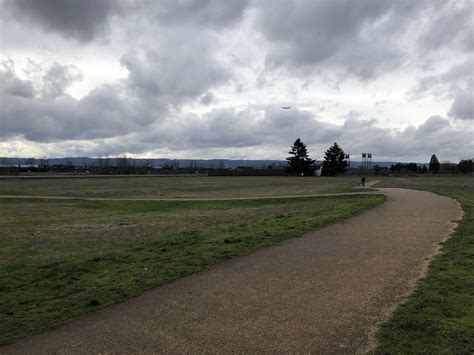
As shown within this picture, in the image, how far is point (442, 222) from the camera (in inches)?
519

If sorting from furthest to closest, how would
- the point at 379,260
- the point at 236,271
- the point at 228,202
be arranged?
1. the point at 228,202
2. the point at 379,260
3. the point at 236,271

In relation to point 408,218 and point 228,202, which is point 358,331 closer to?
point 408,218

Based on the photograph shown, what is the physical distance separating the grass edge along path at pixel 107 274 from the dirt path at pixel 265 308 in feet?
1.11

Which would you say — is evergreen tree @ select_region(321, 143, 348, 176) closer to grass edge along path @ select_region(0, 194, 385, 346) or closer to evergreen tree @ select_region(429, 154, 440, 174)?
evergreen tree @ select_region(429, 154, 440, 174)

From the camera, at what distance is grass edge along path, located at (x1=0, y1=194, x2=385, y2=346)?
5542mm

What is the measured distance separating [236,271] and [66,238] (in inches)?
335

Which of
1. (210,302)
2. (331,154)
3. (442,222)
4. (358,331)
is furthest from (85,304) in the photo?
(331,154)

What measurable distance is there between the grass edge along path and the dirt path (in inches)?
13.3

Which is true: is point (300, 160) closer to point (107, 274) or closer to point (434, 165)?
point (434, 165)

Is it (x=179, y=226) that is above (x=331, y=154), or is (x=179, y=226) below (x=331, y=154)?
below

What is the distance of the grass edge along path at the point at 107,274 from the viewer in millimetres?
5542

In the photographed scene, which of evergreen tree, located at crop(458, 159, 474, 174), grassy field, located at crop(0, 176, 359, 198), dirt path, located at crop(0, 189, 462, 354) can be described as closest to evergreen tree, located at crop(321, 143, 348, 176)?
grassy field, located at crop(0, 176, 359, 198)

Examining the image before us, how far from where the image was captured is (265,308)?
5.42 metres

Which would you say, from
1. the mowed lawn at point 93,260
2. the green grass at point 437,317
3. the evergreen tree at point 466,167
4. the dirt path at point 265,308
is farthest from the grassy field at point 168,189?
the evergreen tree at point 466,167
